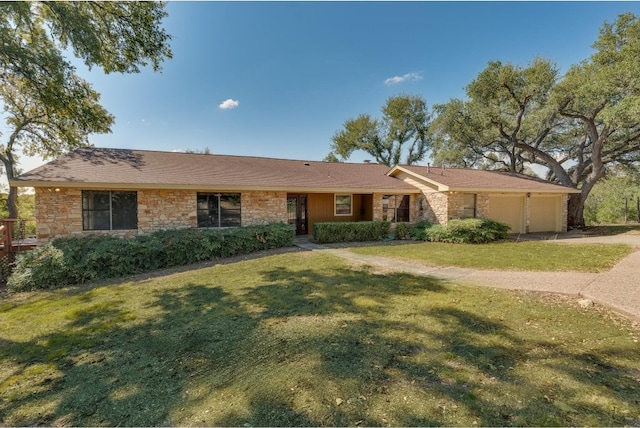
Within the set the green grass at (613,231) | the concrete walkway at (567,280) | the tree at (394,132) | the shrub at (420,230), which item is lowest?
the concrete walkway at (567,280)

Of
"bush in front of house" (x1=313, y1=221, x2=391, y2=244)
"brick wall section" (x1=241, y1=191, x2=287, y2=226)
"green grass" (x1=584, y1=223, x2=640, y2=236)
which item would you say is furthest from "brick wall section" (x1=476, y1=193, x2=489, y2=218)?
"brick wall section" (x1=241, y1=191, x2=287, y2=226)

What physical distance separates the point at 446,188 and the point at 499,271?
6378 millimetres

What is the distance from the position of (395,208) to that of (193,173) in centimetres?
981

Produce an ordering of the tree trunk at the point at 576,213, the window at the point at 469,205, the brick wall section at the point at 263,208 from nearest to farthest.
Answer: the brick wall section at the point at 263,208
the window at the point at 469,205
the tree trunk at the point at 576,213

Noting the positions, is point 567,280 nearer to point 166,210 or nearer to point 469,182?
point 469,182

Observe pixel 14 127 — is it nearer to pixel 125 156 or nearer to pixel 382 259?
pixel 125 156

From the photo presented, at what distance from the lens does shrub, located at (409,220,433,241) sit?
13484 mm

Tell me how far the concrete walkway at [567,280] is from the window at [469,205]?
594 centimetres

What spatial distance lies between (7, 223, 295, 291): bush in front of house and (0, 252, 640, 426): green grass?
5.28ft

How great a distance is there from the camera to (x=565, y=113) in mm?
16906

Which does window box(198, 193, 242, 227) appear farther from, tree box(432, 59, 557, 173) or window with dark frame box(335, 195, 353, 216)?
tree box(432, 59, 557, 173)

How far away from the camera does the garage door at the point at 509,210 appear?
15125 millimetres

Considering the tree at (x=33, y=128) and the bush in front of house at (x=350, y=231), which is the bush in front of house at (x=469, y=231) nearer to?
the bush in front of house at (x=350, y=231)

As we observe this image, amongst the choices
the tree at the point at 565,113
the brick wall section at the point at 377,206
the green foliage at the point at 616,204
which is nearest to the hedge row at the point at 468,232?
the brick wall section at the point at 377,206
